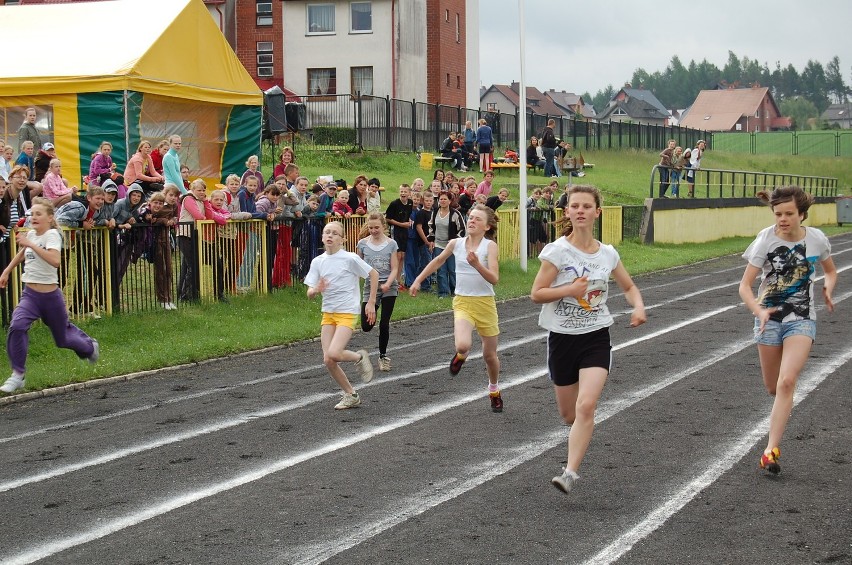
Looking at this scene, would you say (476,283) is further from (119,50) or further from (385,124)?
(385,124)

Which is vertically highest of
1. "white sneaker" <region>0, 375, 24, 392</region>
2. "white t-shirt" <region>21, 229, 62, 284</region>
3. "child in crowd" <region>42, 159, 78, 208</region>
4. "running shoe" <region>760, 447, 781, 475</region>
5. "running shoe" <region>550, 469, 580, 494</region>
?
"child in crowd" <region>42, 159, 78, 208</region>

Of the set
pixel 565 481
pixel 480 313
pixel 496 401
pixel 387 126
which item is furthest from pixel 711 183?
pixel 565 481

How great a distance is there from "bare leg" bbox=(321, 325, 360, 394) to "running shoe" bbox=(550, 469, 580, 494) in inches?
146

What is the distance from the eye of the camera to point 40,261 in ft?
38.0

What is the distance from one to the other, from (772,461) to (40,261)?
721 cm

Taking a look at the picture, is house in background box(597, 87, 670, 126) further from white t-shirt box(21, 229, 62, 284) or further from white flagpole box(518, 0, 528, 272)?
white t-shirt box(21, 229, 62, 284)

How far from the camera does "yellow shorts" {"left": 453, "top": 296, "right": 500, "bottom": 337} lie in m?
11.1

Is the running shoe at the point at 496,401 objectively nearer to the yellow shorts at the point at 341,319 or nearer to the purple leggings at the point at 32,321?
the yellow shorts at the point at 341,319

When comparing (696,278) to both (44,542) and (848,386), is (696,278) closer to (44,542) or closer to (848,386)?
(848,386)

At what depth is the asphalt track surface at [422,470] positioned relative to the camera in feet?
20.6

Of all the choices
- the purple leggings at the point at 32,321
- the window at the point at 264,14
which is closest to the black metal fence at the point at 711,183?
the window at the point at 264,14

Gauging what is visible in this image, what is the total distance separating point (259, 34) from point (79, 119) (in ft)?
120

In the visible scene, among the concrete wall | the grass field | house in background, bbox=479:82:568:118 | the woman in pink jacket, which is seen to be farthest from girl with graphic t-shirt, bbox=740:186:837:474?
house in background, bbox=479:82:568:118

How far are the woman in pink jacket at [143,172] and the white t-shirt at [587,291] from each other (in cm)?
1311
